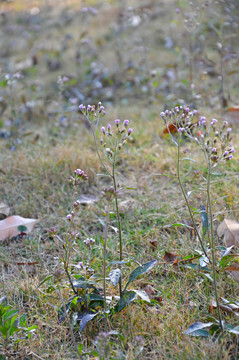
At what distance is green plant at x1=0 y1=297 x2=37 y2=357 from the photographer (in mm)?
1587

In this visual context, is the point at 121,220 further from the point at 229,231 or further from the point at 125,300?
the point at 125,300

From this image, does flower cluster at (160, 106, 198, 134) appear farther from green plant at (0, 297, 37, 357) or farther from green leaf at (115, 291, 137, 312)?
green plant at (0, 297, 37, 357)

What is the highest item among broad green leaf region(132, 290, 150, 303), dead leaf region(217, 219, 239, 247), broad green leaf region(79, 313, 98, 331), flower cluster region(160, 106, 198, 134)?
flower cluster region(160, 106, 198, 134)

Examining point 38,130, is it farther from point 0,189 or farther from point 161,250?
point 161,250

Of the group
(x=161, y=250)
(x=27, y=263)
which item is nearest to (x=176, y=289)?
(x=161, y=250)

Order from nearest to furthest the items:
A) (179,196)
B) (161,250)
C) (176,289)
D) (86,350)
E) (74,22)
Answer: (86,350), (176,289), (161,250), (179,196), (74,22)

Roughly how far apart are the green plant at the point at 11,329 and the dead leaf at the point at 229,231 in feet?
3.41

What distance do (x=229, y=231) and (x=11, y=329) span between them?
1.15 m

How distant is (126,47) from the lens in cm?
585

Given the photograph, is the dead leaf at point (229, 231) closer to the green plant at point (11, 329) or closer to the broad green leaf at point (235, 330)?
the broad green leaf at point (235, 330)

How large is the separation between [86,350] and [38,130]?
9.03ft

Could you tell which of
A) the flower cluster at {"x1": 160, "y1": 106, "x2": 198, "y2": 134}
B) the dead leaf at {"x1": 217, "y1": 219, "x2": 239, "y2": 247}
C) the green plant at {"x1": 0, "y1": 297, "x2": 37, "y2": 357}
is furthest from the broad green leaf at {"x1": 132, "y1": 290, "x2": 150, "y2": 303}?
the flower cluster at {"x1": 160, "y1": 106, "x2": 198, "y2": 134}

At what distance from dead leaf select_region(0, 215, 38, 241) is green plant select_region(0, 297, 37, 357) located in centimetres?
70

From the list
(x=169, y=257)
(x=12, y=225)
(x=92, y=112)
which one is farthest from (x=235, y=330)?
(x=12, y=225)
